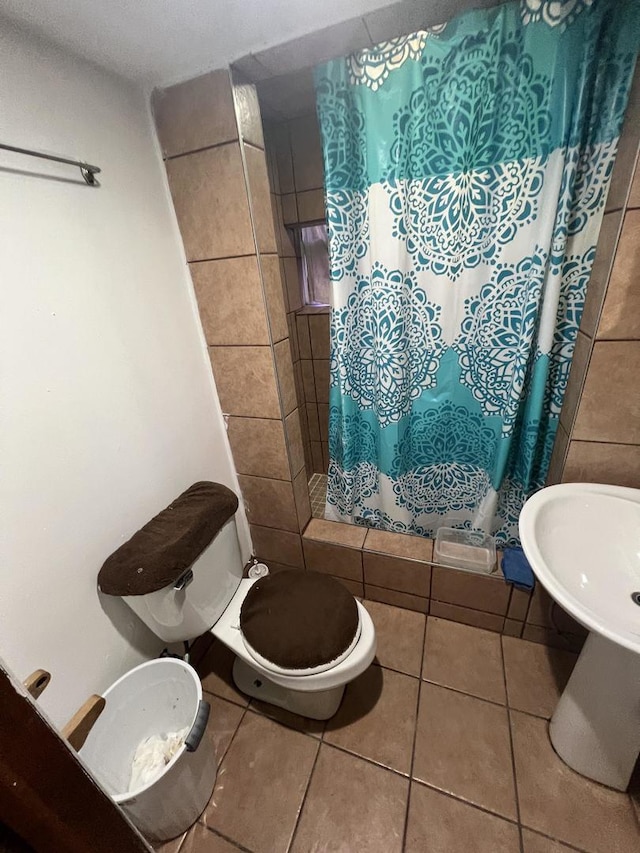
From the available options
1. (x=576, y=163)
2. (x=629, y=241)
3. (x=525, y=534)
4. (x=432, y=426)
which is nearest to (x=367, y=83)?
(x=576, y=163)

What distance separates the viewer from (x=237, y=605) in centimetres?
123

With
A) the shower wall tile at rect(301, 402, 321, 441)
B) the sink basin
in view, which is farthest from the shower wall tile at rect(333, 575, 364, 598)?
the sink basin

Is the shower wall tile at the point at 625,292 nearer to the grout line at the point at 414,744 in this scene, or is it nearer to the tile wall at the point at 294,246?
the tile wall at the point at 294,246

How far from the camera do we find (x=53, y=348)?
0.83m

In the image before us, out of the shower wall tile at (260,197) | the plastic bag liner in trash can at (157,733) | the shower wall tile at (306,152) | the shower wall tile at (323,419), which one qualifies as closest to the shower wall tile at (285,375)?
the shower wall tile at (260,197)

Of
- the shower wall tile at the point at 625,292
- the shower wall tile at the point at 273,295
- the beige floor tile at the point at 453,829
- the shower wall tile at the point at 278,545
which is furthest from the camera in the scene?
the shower wall tile at the point at 278,545

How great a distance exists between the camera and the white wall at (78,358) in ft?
2.51

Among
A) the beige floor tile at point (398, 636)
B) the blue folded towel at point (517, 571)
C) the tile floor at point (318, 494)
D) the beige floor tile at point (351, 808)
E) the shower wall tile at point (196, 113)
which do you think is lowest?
the beige floor tile at point (351, 808)

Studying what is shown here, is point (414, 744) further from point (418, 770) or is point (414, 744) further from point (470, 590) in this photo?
point (470, 590)

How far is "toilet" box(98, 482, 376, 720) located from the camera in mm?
976

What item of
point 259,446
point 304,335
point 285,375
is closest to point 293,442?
point 259,446

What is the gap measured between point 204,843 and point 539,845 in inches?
35.1

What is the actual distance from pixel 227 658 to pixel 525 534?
124 cm

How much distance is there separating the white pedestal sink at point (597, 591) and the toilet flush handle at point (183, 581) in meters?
0.91
